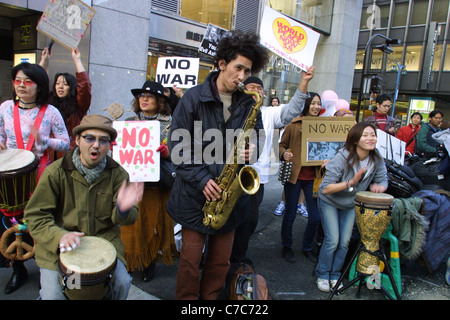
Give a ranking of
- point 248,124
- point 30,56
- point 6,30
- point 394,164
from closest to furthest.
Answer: point 248,124 < point 394,164 < point 30,56 < point 6,30

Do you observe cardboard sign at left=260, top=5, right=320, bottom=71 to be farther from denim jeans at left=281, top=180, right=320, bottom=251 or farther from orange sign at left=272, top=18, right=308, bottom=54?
denim jeans at left=281, top=180, right=320, bottom=251

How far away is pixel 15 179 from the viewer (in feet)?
9.02

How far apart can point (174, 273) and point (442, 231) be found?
3270 mm

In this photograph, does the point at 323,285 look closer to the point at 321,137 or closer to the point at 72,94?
the point at 321,137

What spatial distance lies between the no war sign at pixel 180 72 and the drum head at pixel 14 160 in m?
2.53

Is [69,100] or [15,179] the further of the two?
[69,100]

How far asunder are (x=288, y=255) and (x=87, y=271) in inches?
117

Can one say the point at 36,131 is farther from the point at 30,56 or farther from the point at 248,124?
the point at 30,56

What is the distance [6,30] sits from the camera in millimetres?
6969

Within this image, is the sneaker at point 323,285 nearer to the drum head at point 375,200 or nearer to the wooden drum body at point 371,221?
the wooden drum body at point 371,221

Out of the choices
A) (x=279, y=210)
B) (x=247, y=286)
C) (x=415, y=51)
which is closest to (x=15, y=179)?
(x=247, y=286)

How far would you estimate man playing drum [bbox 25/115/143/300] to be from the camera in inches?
82.6

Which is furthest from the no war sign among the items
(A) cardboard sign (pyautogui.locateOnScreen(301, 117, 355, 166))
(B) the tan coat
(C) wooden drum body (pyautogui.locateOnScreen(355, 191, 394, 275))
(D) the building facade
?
(D) the building facade
